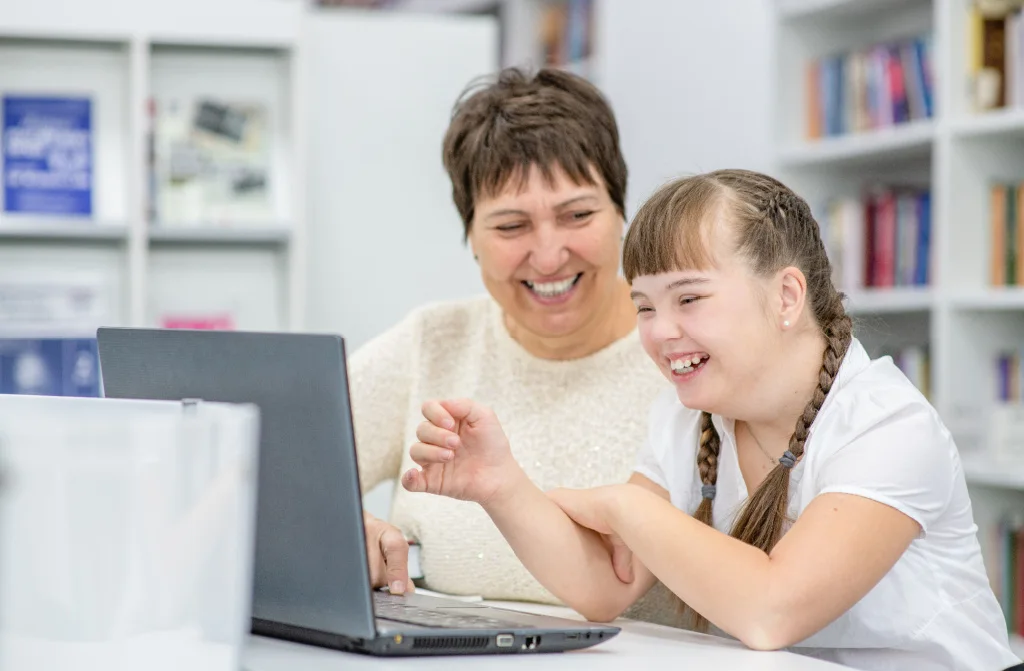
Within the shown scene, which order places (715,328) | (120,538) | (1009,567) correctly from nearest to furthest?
1. (120,538)
2. (715,328)
3. (1009,567)

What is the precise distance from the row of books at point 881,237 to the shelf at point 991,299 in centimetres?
22

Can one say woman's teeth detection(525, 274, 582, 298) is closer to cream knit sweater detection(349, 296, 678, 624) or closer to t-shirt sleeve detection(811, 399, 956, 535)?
cream knit sweater detection(349, 296, 678, 624)

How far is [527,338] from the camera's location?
187cm

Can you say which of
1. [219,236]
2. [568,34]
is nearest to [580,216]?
[219,236]

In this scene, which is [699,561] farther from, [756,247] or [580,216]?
[580,216]

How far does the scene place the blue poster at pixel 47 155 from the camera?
136 inches

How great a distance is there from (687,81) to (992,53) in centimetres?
144

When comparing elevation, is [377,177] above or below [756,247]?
above

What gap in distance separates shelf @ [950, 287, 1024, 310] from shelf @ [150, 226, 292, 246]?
176 centimetres

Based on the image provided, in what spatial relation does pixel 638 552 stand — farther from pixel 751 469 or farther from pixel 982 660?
pixel 982 660

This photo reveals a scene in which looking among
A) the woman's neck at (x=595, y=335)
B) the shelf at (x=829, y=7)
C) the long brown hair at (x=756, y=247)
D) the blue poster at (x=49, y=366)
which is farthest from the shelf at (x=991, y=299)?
the blue poster at (x=49, y=366)

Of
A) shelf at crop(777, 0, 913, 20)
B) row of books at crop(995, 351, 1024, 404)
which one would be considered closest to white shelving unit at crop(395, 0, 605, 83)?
shelf at crop(777, 0, 913, 20)

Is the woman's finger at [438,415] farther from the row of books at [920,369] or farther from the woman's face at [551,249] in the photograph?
the row of books at [920,369]

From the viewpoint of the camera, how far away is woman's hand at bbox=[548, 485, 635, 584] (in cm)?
130
